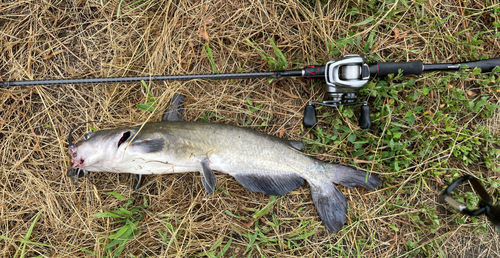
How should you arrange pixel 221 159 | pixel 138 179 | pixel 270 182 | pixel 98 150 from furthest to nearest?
1. pixel 138 179
2. pixel 270 182
3. pixel 221 159
4. pixel 98 150

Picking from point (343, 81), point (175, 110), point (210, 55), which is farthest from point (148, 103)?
point (343, 81)

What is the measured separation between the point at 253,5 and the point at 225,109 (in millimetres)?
1175

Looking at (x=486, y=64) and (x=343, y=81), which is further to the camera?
(x=486, y=64)

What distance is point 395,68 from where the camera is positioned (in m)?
2.60

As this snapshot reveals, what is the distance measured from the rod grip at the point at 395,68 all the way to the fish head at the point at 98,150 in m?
2.42

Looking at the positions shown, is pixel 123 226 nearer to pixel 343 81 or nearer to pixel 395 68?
pixel 343 81

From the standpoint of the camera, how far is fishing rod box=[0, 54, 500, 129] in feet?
7.98

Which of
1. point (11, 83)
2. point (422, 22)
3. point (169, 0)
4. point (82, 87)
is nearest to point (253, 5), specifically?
point (169, 0)

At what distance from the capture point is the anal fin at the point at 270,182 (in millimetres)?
2637

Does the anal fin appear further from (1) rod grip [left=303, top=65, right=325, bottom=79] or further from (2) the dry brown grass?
(1) rod grip [left=303, top=65, right=325, bottom=79]

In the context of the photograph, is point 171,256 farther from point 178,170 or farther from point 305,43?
point 305,43

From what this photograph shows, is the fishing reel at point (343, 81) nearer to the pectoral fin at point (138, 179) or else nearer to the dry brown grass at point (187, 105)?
the dry brown grass at point (187, 105)

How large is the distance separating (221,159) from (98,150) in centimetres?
108

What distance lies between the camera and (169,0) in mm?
2893
